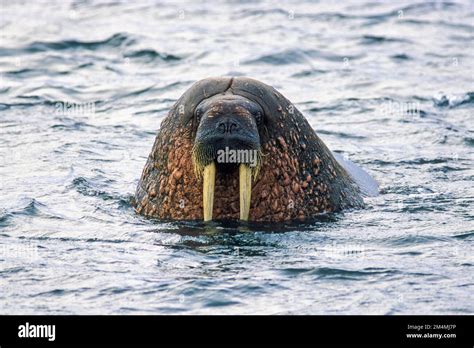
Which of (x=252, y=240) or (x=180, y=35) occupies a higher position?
(x=180, y=35)

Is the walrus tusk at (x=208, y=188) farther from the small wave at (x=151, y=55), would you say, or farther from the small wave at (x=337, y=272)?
the small wave at (x=151, y=55)

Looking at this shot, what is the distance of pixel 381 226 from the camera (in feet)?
34.8

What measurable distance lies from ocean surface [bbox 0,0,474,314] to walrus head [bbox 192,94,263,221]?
0.43 metres

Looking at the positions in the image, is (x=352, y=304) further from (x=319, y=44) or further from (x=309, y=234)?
(x=319, y=44)

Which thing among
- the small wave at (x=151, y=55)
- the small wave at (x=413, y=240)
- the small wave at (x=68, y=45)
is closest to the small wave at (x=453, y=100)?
the small wave at (x=151, y=55)

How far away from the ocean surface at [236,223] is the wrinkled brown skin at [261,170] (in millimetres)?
168

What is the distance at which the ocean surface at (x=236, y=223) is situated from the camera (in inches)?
344

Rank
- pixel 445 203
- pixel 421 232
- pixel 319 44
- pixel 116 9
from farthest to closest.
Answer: pixel 116 9 < pixel 319 44 < pixel 445 203 < pixel 421 232

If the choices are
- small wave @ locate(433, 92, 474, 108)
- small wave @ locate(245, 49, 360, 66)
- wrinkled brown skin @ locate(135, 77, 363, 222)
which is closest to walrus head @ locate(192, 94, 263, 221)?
wrinkled brown skin @ locate(135, 77, 363, 222)

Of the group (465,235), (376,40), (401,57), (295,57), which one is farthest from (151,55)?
(465,235)
